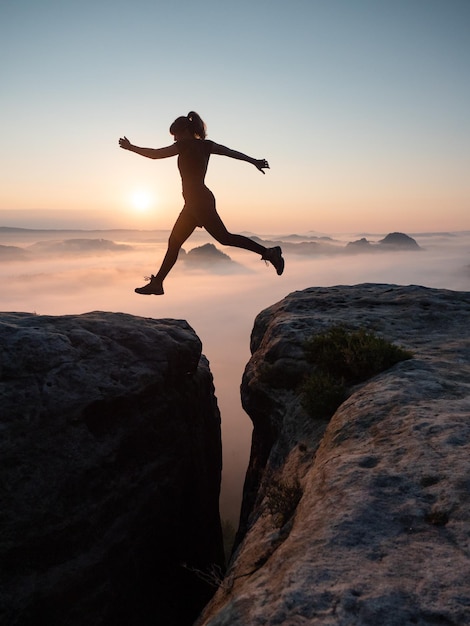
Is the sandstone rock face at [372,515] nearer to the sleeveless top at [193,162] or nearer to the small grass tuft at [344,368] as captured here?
the small grass tuft at [344,368]

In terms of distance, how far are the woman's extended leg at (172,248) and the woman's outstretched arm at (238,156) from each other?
68.3 inches

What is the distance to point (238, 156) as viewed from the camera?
10.7 metres

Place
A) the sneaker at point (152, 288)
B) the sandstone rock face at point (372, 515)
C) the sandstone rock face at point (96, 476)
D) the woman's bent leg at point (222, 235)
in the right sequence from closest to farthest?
the sandstone rock face at point (372, 515), the sandstone rock face at point (96, 476), the woman's bent leg at point (222, 235), the sneaker at point (152, 288)

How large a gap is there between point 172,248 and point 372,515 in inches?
336

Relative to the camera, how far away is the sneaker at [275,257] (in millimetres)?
10875

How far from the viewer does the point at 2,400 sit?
7918 millimetres

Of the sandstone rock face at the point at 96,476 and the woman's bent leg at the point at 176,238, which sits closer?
the sandstone rock face at the point at 96,476

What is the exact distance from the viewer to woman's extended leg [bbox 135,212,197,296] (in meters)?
11.0

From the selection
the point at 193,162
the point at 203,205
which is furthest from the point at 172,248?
the point at 193,162

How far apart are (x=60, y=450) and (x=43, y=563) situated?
1859 millimetres

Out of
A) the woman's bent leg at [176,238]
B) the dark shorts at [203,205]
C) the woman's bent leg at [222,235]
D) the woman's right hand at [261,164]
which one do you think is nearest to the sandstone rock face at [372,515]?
the woman's bent leg at [222,235]

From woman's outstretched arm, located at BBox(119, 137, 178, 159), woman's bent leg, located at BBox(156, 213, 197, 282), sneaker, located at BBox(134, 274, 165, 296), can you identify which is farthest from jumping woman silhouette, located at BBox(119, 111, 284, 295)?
sneaker, located at BBox(134, 274, 165, 296)

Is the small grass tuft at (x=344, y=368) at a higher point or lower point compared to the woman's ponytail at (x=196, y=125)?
lower

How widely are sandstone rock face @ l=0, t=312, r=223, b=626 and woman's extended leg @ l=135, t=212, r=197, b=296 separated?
0.95 metres
